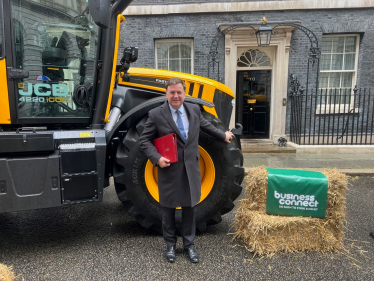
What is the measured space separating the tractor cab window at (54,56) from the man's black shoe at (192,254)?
6.02 feet

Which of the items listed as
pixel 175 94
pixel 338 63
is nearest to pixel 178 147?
pixel 175 94

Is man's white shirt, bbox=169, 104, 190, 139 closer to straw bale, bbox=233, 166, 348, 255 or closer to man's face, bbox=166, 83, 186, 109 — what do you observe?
man's face, bbox=166, 83, 186, 109

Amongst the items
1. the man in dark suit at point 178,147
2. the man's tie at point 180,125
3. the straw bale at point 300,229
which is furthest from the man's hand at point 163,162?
the straw bale at point 300,229

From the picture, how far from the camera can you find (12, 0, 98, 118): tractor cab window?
2.77 meters

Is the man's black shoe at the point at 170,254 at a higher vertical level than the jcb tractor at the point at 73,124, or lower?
lower

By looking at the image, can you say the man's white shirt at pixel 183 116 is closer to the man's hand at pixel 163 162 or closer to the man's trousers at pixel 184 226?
the man's hand at pixel 163 162

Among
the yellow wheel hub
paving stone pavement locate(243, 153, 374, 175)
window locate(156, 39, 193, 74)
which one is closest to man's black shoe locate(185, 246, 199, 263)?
the yellow wheel hub

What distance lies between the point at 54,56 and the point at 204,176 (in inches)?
80.9

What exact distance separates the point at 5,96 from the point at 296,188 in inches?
120

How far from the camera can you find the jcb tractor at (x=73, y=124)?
2723 millimetres

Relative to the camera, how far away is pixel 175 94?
2590 mm

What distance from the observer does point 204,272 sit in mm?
2545

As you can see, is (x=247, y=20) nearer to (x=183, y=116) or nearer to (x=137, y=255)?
(x=183, y=116)

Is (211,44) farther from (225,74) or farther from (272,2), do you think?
(272,2)
